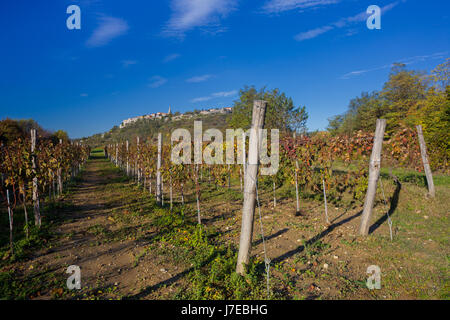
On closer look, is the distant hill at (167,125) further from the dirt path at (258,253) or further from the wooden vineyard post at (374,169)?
the wooden vineyard post at (374,169)

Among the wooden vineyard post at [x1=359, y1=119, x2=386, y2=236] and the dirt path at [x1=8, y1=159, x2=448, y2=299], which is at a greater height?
the wooden vineyard post at [x1=359, y1=119, x2=386, y2=236]

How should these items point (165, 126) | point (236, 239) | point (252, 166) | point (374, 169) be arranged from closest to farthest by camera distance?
point (252, 166) < point (374, 169) < point (236, 239) < point (165, 126)

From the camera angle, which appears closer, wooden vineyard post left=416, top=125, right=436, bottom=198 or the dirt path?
the dirt path

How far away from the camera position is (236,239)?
552cm

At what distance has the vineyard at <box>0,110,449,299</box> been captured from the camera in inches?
143

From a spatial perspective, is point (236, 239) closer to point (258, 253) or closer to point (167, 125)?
point (258, 253)

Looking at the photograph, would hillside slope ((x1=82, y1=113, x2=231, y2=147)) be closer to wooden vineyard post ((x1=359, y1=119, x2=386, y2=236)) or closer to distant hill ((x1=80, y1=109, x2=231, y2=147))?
distant hill ((x1=80, y1=109, x2=231, y2=147))

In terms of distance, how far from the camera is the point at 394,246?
4.93 meters

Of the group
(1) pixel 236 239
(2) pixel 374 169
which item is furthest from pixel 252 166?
(2) pixel 374 169

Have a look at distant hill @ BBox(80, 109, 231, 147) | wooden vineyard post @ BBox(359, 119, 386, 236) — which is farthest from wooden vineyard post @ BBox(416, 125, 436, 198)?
distant hill @ BBox(80, 109, 231, 147)

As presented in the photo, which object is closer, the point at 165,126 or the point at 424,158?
the point at 424,158

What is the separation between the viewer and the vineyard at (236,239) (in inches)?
143
